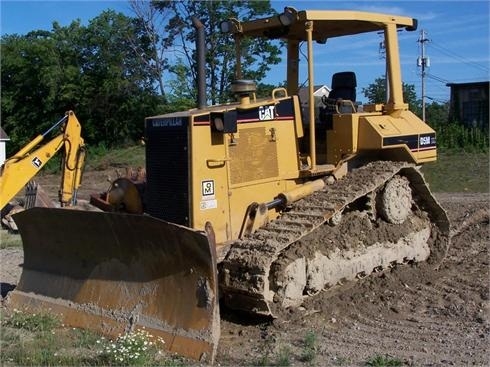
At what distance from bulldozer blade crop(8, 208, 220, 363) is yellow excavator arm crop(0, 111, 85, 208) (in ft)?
8.62

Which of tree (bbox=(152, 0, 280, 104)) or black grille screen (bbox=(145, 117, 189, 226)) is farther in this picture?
tree (bbox=(152, 0, 280, 104))

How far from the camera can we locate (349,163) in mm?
7832

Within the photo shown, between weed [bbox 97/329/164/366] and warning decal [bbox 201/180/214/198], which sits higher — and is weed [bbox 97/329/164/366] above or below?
below

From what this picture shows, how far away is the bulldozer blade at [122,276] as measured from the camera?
5883 millimetres

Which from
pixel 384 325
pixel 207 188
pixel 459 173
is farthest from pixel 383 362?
pixel 459 173

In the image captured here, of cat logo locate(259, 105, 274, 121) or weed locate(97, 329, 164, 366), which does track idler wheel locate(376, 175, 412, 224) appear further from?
weed locate(97, 329, 164, 366)

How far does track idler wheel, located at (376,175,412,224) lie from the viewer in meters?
7.82

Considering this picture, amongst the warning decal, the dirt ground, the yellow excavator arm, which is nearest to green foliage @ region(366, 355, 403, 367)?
the dirt ground

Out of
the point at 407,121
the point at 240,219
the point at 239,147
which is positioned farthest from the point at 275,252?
the point at 407,121

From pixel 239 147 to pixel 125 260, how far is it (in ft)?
5.09

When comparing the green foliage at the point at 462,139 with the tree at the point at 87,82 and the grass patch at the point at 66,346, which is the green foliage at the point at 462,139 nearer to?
the tree at the point at 87,82

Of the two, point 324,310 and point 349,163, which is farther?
point 349,163

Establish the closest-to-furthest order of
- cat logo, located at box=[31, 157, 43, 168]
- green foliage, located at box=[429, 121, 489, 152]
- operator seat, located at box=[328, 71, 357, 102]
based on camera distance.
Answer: operator seat, located at box=[328, 71, 357, 102]
cat logo, located at box=[31, 157, 43, 168]
green foliage, located at box=[429, 121, 489, 152]

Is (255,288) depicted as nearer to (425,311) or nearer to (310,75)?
(425,311)
